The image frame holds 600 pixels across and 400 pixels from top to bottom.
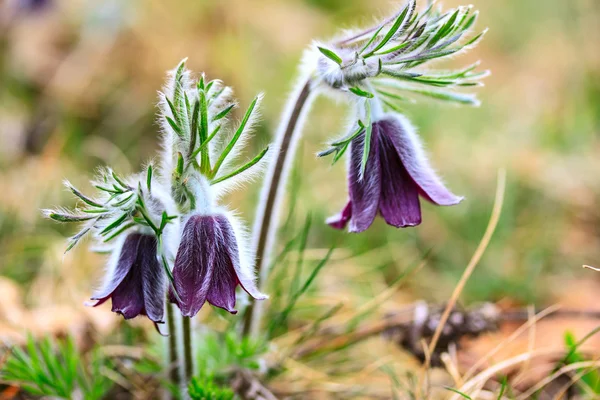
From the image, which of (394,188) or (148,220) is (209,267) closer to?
(148,220)

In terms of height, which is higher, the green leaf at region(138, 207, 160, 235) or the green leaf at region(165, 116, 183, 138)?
the green leaf at region(165, 116, 183, 138)

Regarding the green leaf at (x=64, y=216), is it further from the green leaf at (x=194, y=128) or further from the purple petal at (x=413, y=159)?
the purple petal at (x=413, y=159)

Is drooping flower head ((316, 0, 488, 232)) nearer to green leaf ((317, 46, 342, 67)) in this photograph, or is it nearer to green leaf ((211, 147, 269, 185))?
green leaf ((317, 46, 342, 67))

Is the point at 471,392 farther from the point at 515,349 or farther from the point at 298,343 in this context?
the point at 515,349

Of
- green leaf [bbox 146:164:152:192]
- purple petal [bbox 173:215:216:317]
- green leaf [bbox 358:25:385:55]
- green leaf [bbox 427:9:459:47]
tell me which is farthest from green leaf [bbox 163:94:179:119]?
green leaf [bbox 427:9:459:47]

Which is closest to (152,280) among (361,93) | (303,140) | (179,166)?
(179,166)

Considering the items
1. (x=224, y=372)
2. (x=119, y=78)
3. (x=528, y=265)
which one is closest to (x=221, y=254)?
(x=224, y=372)

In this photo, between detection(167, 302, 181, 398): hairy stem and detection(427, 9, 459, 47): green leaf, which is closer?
detection(427, 9, 459, 47): green leaf
